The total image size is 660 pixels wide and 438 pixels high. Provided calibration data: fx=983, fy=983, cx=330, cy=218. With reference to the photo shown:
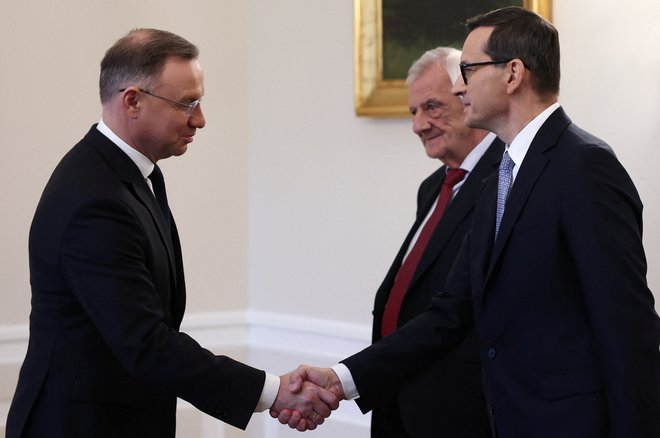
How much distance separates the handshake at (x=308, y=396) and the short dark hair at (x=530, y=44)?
1305 millimetres

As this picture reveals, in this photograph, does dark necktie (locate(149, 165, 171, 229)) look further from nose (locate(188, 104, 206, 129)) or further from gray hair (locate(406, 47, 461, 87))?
gray hair (locate(406, 47, 461, 87))

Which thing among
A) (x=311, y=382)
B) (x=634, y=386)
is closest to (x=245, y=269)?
(x=311, y=382)

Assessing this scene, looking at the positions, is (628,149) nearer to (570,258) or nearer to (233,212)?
(570,258)

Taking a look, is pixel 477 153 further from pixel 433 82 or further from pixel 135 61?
pixel 135 61

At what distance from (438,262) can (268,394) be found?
0.79 metres

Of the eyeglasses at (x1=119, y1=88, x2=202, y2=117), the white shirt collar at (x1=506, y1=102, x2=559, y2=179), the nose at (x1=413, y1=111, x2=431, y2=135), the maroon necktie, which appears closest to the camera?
the white shirt collar at (x1=506, y1=102, x2=559, y2=179)

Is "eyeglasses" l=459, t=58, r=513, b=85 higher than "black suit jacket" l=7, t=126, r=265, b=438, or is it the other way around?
"eyeglasses" l=459, t=58, r=513, b=85

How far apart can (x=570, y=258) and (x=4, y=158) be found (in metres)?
3.08

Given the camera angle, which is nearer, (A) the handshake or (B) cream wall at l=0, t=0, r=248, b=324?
(A) the handshake

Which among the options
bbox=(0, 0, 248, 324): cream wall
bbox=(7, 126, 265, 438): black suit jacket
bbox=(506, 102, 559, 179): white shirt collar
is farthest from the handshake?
bbox=(0, 0, 248, 324): cream wall

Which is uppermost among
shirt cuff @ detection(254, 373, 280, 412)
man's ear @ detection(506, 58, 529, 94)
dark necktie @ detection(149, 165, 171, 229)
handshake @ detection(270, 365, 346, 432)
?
man's ear @ detection(506, 58, 529, 94)

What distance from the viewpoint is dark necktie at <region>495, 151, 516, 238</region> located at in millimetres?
2793

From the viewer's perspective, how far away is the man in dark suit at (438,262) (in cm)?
337

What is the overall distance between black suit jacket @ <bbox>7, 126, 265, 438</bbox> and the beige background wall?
2023mm
